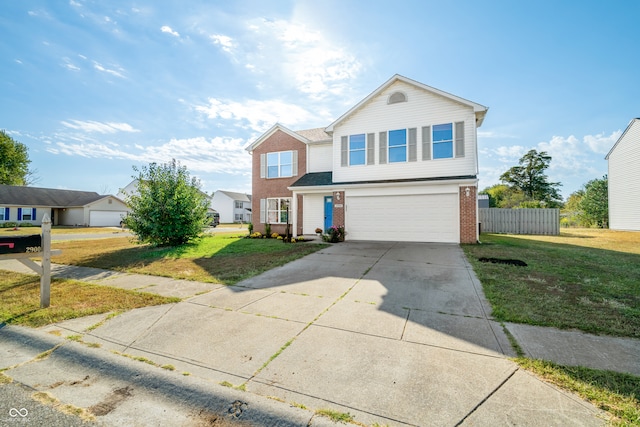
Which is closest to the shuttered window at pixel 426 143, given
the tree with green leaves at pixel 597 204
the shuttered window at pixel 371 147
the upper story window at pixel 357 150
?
the shuttered window at pixel 371 147

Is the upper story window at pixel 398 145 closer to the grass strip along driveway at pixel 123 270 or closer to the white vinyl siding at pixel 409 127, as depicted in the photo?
the white vinyl siding at pixel 409 127

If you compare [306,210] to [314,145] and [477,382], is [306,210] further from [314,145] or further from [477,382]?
[477,382]

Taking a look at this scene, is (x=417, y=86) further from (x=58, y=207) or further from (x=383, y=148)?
(x=58, y=207)

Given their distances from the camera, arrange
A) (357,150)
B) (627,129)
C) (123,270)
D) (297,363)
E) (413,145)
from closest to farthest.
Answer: (297,363) < (123,270) < (413,145) < (357,150) < (627,129)

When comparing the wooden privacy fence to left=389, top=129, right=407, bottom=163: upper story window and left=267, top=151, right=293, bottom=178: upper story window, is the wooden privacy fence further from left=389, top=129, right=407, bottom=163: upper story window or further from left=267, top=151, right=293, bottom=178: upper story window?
left=267, top=151, right=293, bottom=178: upper story window

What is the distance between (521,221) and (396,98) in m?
14.5

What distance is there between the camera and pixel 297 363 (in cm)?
307

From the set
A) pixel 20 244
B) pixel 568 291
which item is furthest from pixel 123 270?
pixel 568 291

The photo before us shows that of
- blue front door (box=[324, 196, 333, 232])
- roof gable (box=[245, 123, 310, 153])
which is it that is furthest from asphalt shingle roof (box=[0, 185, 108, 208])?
blue front door (box=[324, 196, 333, 232])

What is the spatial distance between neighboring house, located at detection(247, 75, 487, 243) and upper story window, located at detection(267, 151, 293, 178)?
A: 1.71m

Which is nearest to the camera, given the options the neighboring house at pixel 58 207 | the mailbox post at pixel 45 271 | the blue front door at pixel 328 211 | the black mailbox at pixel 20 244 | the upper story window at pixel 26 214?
the black mailbox at pixel 20 244

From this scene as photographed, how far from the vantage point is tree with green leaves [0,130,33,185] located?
135ft

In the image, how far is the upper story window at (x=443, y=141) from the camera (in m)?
13.2

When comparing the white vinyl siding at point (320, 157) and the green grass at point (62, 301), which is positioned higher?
the white vinyl siding at point (320, 157)
